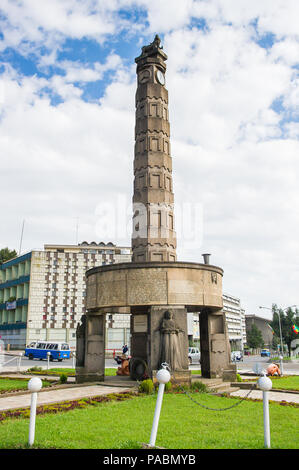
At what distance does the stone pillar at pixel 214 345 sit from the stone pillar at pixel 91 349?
468 cm

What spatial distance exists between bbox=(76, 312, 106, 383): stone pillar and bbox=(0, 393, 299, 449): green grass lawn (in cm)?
591

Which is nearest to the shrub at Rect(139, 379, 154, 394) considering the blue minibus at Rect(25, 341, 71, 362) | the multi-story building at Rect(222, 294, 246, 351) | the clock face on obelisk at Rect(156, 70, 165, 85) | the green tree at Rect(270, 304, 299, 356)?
the clock face on obelisk at Rect(156, 70, 165, 85)

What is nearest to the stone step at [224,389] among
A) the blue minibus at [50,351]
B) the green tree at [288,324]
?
the blue minibus at [50,351]

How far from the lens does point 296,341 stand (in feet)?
193

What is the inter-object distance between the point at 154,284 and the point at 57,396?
18.1 feet

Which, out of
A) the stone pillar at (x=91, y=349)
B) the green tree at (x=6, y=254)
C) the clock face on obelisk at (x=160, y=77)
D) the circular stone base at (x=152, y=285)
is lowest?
the stone pillar at (x=91, y=349)

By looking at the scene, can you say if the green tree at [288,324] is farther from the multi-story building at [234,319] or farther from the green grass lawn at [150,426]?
the green grass lawn at [150,426]

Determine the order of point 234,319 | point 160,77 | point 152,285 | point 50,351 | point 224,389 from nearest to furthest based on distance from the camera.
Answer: point 224,389
point 152,285
point 160,77
point 50,351
point 234,319

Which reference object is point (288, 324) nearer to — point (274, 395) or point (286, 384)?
point (286, 384)

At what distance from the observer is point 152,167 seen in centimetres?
1908

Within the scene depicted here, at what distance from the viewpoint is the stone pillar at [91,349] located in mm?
16906

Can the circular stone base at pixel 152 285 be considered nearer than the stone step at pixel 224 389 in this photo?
No

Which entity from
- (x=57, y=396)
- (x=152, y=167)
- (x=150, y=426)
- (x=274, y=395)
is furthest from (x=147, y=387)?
(x=152, y=167)
